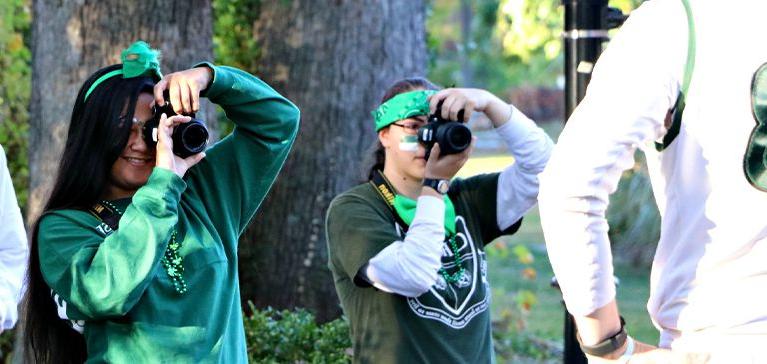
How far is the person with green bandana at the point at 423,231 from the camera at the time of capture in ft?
12.9

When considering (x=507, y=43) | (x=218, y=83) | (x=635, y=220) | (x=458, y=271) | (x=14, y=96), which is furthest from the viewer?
(x=507, y=43)

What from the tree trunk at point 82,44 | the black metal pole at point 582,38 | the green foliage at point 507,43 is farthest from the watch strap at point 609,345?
the tree trunk at point 82,44

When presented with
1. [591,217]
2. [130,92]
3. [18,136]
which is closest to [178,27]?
[18,136]

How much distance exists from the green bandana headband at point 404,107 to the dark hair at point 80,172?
105cm

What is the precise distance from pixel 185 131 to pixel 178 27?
2.36 m

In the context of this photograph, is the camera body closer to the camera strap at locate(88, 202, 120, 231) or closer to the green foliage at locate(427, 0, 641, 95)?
the green foliage at locate(427, 0, 641, 95)

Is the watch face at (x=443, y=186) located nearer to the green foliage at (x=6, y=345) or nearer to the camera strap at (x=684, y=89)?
the camera strap at (x=684, y=89)

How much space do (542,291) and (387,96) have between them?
28.8ft

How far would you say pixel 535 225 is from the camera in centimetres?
1741

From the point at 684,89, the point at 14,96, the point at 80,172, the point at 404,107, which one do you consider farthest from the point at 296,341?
the point at 684,89

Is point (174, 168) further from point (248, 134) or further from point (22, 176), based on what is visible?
point (22, 176)

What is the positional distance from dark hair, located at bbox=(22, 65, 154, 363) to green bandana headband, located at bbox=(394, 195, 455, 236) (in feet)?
3.38

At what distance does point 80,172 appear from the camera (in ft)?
11.2

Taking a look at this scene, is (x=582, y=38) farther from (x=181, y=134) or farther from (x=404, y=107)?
(x=181, y=134)
